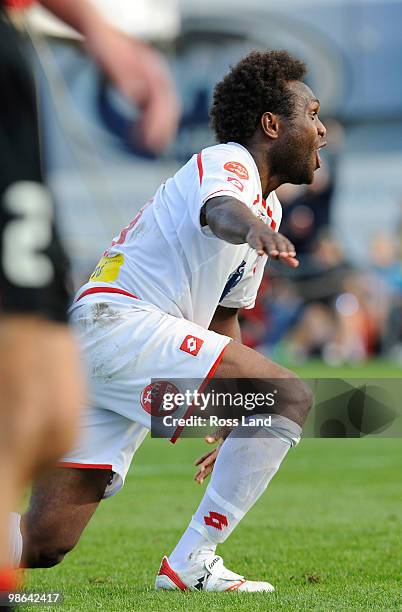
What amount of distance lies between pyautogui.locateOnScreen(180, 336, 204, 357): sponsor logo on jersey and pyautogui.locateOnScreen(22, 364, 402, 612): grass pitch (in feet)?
3.34

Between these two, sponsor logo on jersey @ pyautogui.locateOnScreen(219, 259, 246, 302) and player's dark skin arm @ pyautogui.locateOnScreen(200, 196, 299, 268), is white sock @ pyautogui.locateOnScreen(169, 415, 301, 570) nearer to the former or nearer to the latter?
sponsor logo on jersey @ pyautogui.locateOnScreen(219, 259, 246, 302)

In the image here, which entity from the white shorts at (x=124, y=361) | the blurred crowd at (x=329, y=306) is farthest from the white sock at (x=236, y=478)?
the blurred crowd at (x=329, y=306)

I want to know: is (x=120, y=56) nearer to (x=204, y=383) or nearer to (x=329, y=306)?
(x=204, y=383)

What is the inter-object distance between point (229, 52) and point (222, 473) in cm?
2823

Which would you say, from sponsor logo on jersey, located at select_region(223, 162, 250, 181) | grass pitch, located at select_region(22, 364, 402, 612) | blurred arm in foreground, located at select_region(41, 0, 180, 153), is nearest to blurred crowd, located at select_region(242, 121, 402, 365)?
grass pitch, located at select_region(22, 364, 402, 612)

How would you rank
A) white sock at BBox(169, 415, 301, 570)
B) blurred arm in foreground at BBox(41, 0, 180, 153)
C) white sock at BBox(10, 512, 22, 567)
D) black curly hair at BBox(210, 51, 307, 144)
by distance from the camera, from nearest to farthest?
1. blurred arm in foreground at BBox(41, 0, 180, 153)
2. white sock at BBox(10, 512, 22, 567)
3. white sock at BBox(169, 415, 301, 570)
4. black curly hair at BBox(210, 51, 307, 144)

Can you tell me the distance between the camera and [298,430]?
5180 millimetres

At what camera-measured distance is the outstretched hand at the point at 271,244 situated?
4055mm

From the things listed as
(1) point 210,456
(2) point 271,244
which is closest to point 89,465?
(1) point 210,456

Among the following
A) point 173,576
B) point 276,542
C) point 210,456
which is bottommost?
point 173,576

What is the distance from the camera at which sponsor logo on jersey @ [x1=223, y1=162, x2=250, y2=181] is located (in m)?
5.06

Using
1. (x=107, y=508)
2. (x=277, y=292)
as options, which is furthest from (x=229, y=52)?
(x=107, y=508)

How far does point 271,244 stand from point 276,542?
297 centimetres

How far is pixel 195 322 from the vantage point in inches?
213
